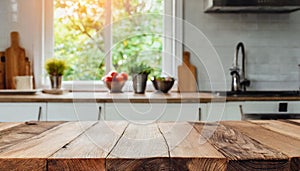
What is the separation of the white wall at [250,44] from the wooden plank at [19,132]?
1895mm

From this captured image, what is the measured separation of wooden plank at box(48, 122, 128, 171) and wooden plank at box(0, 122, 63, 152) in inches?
6.1

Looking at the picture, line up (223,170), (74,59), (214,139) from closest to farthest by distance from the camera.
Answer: (223,170) < (214,139) < (74,59)

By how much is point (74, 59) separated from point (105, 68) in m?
0.29

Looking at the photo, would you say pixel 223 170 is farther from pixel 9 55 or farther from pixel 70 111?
pixel 9 55

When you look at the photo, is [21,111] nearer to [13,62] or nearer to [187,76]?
[13,62]

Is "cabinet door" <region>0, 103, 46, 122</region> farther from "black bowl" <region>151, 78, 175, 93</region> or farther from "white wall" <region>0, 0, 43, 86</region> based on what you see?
"black bowl" <region>151, 78, 175, 93</region>

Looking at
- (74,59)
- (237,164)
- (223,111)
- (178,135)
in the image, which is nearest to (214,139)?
(178,135)

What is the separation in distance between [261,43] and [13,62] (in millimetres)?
2064

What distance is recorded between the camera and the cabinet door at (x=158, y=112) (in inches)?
97.6

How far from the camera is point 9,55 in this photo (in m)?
3.07

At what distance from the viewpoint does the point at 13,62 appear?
3.06 meters

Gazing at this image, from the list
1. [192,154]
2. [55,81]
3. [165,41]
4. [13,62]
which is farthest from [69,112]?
[192,154]

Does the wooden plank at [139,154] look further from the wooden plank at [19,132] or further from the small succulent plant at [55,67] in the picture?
the small succulent plant at [55,67]

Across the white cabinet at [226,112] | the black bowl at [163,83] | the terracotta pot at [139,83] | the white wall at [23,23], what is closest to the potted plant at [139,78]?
the terracotta pot at [139,83]
